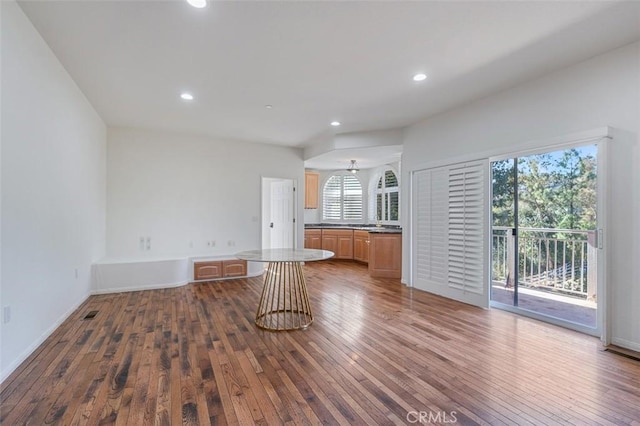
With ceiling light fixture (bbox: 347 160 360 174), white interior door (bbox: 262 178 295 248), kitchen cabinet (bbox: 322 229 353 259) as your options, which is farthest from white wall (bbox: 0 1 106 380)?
kitchen cabinet (bbox: 322 229 353 259)

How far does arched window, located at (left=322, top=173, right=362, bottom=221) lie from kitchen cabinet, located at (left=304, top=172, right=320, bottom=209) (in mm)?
416

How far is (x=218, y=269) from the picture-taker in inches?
216

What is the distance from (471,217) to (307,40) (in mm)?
2998

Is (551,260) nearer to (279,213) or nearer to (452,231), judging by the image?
(452,231)

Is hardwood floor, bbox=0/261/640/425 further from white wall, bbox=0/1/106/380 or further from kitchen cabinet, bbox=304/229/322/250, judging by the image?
kitchen cabinet, bbox=304/229/322/250

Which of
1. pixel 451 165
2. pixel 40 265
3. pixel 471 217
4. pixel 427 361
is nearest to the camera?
pixel 427 361

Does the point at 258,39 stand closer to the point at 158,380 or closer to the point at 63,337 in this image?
the point at 158,380

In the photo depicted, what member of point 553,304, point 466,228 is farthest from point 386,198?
point 553,304

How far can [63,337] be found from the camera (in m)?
2.90

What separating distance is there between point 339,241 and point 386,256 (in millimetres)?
2354

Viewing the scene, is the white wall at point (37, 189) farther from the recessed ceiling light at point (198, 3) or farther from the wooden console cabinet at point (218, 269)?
the wooden console cabinet at point (218, 269)

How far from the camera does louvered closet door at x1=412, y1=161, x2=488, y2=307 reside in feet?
12.9

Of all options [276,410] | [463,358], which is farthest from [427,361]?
[276,410]

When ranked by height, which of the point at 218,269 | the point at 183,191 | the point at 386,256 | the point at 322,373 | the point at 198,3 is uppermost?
the point at 198,3
